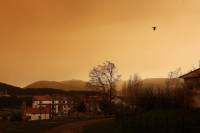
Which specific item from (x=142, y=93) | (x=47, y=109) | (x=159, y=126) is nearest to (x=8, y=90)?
(x=47, y=109)

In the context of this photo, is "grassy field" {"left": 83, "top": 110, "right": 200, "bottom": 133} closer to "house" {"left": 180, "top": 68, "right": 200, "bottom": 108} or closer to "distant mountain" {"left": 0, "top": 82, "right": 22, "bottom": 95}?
"house" {"left": 180, "top": 68, "right": 200, "bottom": 108}

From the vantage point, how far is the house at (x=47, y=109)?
96.2 m

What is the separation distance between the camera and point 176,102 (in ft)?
169

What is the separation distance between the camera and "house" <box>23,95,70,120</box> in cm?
9620

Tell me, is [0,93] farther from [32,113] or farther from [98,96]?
[98,96]

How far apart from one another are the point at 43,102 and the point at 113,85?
161 feet

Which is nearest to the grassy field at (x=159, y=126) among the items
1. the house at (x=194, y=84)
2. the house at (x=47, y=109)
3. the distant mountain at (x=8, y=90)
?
the house at (x=194, y=84)

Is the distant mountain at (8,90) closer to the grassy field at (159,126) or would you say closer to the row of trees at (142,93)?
the row of trees at (142,93)

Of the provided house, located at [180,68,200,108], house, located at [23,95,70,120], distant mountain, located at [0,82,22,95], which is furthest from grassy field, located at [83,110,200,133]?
distant mountain, located at [0,82,22,95]

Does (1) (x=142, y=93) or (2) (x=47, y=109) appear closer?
(1) (x=142, y=93)

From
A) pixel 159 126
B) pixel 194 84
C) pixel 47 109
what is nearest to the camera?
pixel 159 126

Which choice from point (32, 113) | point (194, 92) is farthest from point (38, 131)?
point (32, 113)

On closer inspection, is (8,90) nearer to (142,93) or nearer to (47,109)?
(47,109)

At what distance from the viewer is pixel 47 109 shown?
10900cm
